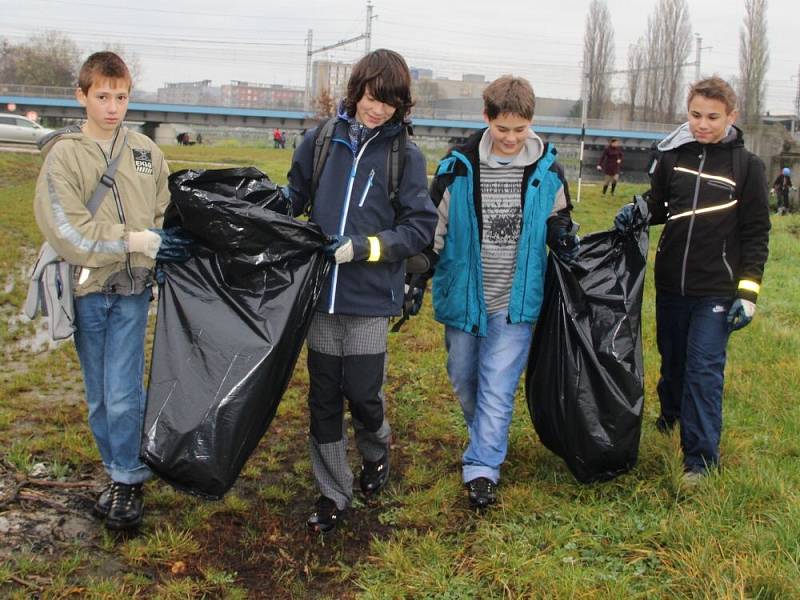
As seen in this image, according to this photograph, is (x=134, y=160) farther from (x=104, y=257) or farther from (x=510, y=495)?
(x=510, y=495)

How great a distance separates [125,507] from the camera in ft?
9.81

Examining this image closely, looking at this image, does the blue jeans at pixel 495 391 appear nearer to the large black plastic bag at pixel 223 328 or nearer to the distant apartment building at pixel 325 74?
the large black plastic bag at pixel 223 328

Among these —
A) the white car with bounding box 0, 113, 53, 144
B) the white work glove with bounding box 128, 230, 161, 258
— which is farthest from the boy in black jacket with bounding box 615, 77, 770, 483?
the white car with bounding box 0, 113, 53, 144

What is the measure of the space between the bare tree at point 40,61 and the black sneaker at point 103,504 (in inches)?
2324

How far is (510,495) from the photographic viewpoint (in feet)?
10.8

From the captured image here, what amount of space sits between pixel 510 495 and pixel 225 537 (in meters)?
1.14

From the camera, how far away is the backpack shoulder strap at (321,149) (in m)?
3.04

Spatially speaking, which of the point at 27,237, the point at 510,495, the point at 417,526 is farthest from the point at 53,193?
the point at 27,237

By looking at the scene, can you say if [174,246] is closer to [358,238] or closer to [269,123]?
[358,238]

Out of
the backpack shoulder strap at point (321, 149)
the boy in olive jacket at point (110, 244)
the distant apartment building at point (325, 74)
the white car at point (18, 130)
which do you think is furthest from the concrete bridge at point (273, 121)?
the boy in olive jacket at point (110, 244)

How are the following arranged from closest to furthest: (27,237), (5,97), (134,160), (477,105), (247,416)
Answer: (247,416) → (134,160) → (27,237) → (5,97) → (477,105)

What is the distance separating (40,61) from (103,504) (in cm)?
6079

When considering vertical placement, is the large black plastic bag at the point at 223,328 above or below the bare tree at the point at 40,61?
below

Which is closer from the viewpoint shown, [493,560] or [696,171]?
[493,560]
